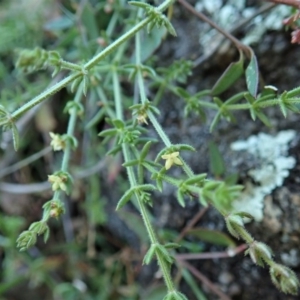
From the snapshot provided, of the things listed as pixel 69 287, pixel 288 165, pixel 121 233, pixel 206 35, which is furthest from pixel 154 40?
pixel 69 287

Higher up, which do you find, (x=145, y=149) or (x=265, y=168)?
(x=145, y=149)

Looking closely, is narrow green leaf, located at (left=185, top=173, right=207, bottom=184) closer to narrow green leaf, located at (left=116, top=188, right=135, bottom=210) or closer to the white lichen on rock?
narrow green leaf, located at (left=116, top=188, right=135, bottom=210)

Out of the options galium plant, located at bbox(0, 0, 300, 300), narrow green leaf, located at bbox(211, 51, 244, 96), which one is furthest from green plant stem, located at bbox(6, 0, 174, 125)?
narrow green leaf, located at bbox(211, 51, 244, 96)

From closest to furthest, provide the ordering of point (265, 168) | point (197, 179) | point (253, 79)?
1. point (197, 179)
2. point (253, 79)
3. point (265, 168)

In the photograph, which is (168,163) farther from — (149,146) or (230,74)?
(230,74)

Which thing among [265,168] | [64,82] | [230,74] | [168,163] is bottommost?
[265,168]

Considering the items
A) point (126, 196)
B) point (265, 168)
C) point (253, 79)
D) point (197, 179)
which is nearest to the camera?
point (197, 179)

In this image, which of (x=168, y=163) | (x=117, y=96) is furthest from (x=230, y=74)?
(x=168, y=163)

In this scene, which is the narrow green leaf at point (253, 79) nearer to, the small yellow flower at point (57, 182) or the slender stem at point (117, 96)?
the slender stem at point (117, 96)
